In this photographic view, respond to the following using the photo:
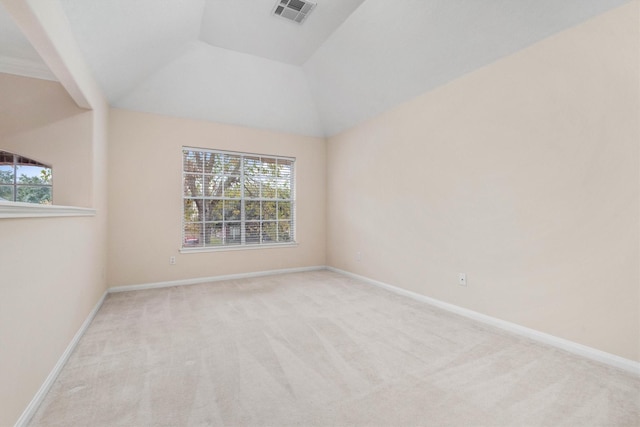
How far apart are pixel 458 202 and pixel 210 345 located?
271cm

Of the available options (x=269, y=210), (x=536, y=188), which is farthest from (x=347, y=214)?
(x=536, y=188)

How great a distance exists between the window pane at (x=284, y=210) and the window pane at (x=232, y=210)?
704 mm

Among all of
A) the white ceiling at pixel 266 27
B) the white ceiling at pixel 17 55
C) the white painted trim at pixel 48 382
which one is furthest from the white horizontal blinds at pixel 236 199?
the white painted trim at pixel 48 382

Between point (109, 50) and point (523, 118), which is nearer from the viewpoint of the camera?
point (523, 118)

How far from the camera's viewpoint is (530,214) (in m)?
2.38

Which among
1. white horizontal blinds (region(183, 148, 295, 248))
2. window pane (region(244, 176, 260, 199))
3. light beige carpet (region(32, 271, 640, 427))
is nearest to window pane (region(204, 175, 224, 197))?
white horizontal blinds (region(183, 148, 295, 248))

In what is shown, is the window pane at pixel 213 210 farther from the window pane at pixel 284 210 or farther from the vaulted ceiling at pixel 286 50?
the vaulted ceiling at pixel 286 50

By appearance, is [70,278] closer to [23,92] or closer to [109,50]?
[23,92]

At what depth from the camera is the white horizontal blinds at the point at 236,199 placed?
4223 mm

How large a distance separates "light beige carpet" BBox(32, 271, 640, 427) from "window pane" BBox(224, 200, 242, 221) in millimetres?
1842

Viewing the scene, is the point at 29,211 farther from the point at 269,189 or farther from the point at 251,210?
the point at 269,189

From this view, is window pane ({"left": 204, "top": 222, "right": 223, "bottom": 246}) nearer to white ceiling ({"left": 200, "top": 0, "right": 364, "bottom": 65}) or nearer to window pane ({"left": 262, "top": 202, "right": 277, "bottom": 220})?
window pane ({"left": 262, "top": 202, "right": 277, "bottom": 220})

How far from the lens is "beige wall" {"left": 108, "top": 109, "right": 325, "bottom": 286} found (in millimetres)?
3695

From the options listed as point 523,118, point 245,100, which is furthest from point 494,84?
point 245,100
